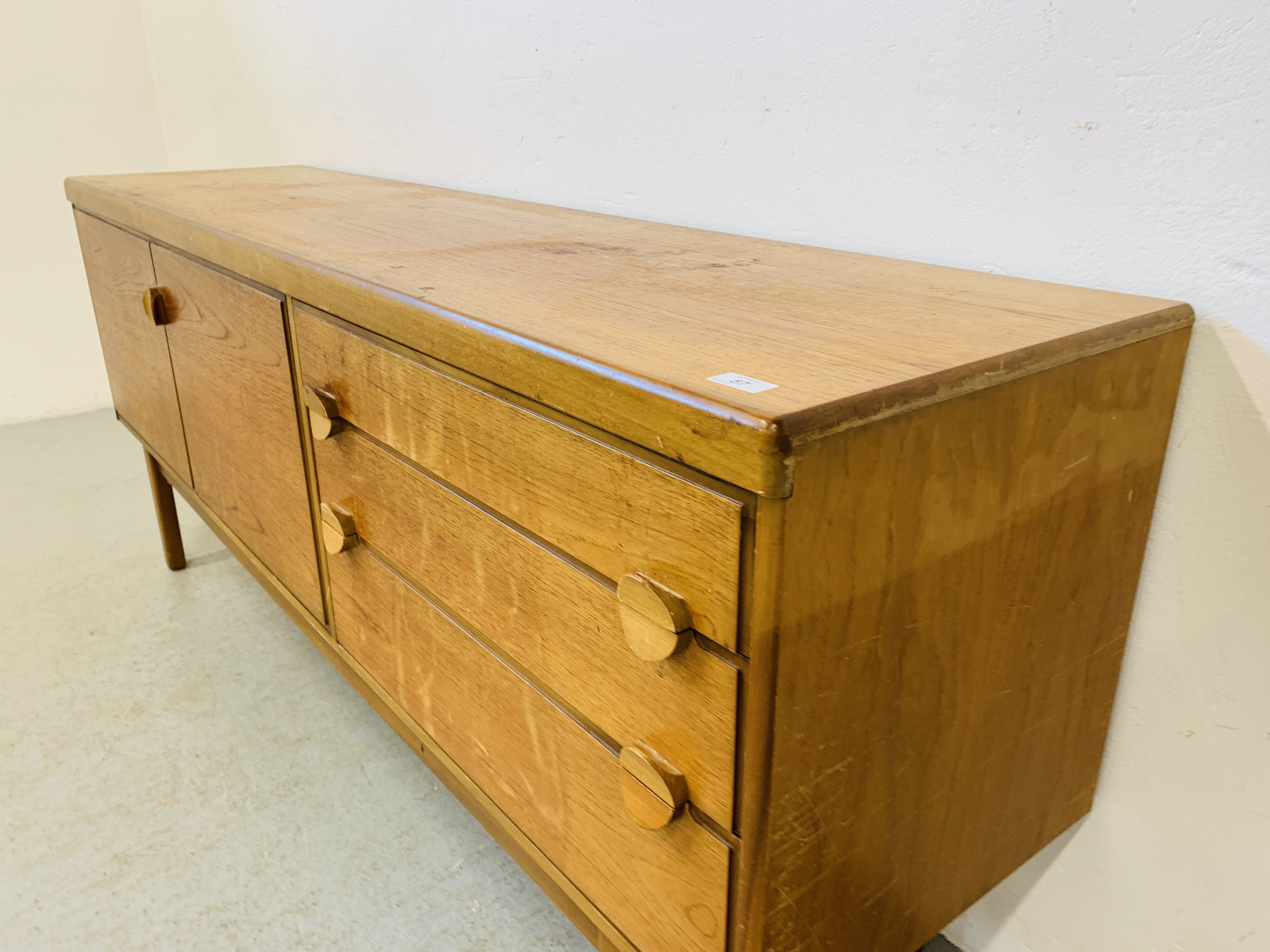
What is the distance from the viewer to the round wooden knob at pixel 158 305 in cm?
122

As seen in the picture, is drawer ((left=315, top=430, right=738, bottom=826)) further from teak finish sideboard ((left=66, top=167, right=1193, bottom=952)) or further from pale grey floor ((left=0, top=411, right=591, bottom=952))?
pale grey floor ((left=0, top=411, right=591, bottom=952))

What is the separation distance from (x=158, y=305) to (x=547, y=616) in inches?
34.7

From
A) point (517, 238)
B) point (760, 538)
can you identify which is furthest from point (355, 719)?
point (760, 538)

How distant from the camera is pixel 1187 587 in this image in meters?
0.75

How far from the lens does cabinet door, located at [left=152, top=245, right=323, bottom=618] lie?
995mm

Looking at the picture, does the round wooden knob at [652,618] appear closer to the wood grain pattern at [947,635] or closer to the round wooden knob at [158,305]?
the wood grain pattern at [947,635]

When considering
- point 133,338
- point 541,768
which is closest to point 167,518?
point 133,338

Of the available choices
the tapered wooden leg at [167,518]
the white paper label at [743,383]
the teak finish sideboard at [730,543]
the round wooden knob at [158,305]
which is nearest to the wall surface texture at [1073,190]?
the teak finish sideboard at [730,543]

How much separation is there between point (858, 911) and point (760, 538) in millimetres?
328

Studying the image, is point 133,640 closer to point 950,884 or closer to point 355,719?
point 355,719

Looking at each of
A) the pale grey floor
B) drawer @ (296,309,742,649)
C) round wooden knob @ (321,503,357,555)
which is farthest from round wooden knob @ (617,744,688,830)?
the pale grey floor

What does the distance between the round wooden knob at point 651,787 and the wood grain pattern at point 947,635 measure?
7 cm

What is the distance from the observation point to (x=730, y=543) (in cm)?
48

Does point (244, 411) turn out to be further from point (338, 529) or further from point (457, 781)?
point (457, 781)
